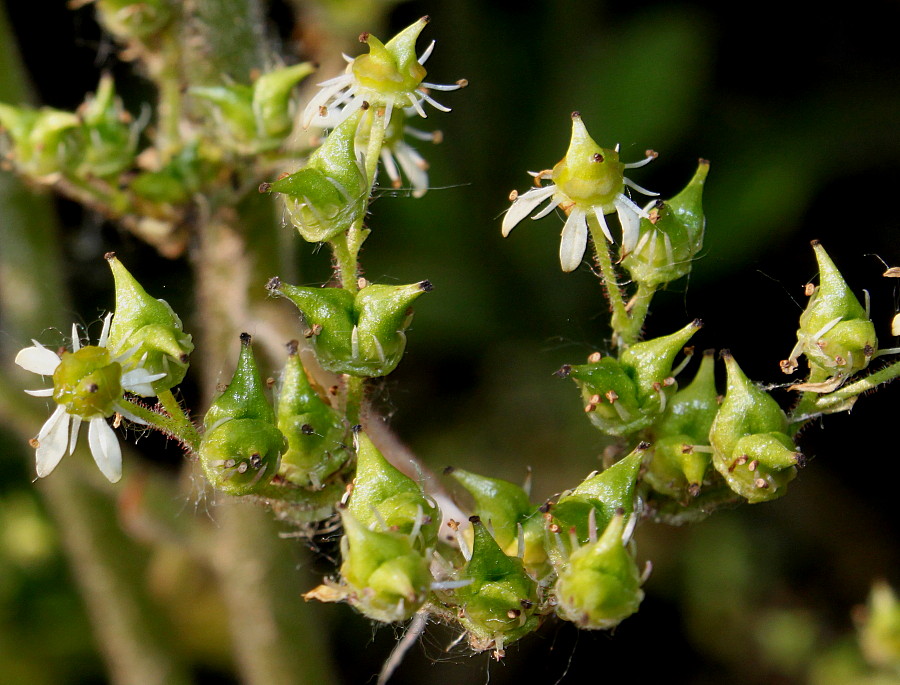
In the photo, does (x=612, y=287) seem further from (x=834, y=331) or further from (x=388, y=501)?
(x=388, y=501)

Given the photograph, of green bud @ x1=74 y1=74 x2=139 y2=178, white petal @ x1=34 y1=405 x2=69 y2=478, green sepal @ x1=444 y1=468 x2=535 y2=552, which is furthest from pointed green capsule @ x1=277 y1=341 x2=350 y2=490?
green bud @ x1=74 y1=74 x2=139 y2=178

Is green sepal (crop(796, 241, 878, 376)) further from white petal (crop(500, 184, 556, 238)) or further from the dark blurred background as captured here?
the dark blurred background

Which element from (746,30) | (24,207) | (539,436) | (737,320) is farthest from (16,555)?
(746,30)

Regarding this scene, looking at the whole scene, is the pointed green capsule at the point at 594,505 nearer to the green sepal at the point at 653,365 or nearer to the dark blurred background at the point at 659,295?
the green sepal at the point at 653,365

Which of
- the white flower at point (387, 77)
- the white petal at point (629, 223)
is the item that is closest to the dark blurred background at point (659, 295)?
the white flower at point (387, 77)

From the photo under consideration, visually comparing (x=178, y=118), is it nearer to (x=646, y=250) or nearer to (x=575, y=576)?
(x=646, y=250)

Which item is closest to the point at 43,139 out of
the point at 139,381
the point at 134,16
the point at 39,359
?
the point at 134,16
